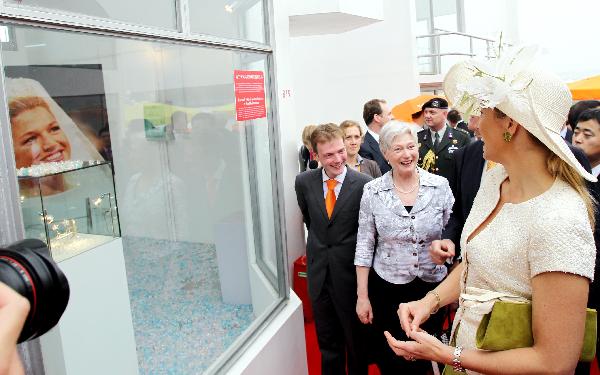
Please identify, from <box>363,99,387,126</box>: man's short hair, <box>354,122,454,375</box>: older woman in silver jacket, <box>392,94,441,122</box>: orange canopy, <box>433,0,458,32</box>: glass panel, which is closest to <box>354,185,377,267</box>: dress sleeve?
<box>354,122,454,375</box>: older woman in silver jacket

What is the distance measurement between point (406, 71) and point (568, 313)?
7.70 metres

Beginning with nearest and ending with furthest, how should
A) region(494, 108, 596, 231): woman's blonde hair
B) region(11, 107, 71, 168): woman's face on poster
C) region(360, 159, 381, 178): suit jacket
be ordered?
region(494, 108, 596, 231): woman's blonde hair, region(11, 107, 71, 168): woman's face on poster, region(360, 159, 381, 178): suit jacket

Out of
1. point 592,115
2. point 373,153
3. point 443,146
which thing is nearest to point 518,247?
point 592,115

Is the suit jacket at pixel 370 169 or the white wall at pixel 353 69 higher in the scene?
the white wall at pixel 353 69

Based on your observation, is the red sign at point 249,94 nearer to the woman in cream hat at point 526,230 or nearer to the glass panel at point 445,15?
the woman in cream hat at point 526,230

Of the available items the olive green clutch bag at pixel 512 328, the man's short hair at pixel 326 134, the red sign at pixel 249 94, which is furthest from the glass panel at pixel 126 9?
the olive green clutch bag at pixel 512 328

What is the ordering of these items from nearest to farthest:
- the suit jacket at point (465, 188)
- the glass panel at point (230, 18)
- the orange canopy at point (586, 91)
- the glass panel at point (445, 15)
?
1. the glass panel at point (230, 18)
2. the suit jacket at point (465, 188)
3. the orange canopy at point (586, 91)
4. the glass panel at point (445, 15)

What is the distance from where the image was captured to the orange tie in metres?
2.93

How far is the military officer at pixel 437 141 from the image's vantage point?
440 centimetres

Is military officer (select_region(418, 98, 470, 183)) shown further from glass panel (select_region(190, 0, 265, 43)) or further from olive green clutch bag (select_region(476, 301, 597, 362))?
olive green clutch bag (select_region(476, 301, 597, 362))

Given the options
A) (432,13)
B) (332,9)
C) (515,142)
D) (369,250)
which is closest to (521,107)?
(515,142)

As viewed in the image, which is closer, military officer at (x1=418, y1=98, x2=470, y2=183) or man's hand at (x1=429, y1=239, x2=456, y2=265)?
man's hand at (x1=429, y1=239, x2=456, y2=265)

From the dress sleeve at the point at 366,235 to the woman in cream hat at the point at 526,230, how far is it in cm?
121

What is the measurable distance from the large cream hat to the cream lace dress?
10 centimetres
